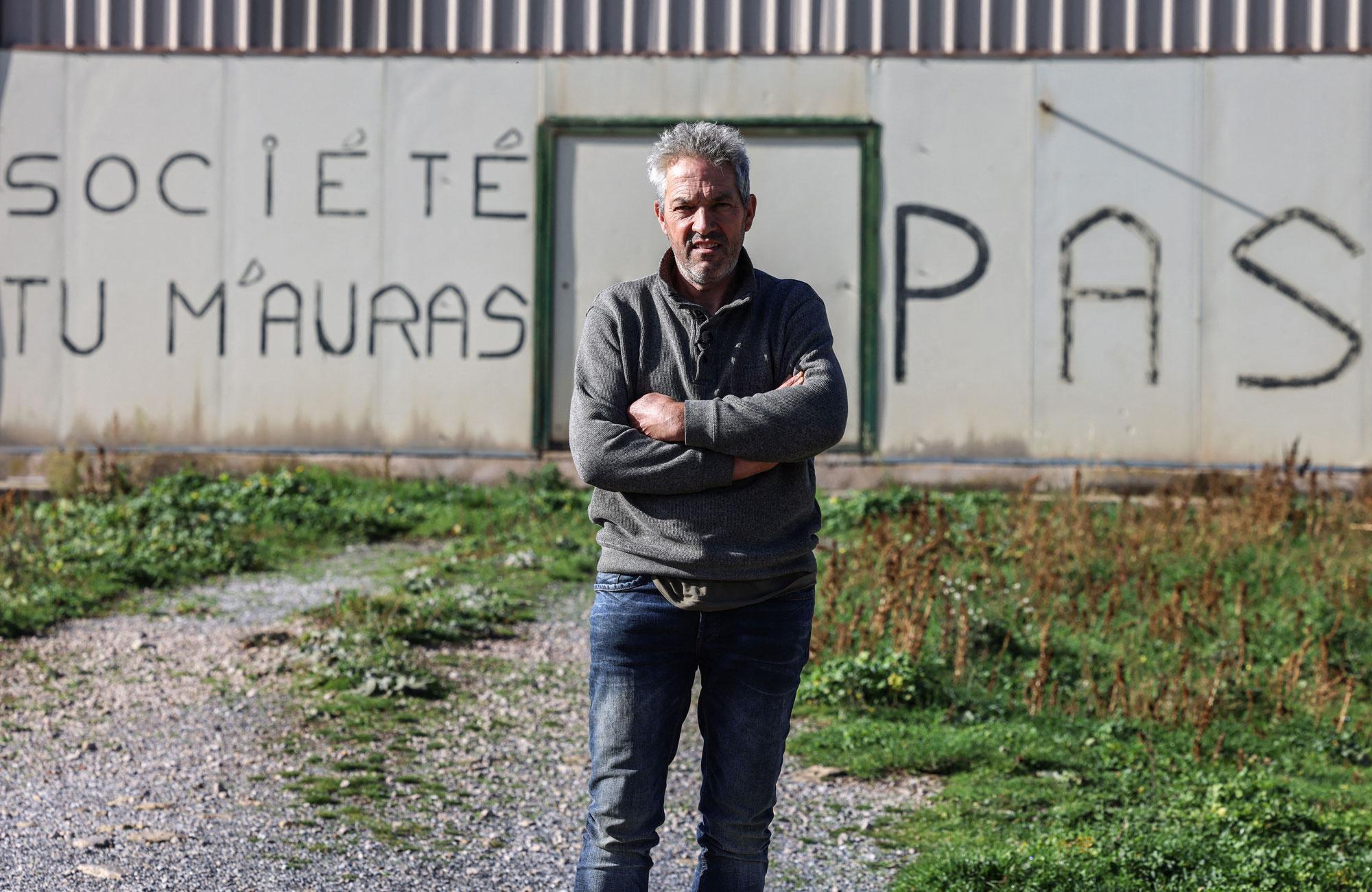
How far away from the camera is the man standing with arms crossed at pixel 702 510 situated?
10.1 feet

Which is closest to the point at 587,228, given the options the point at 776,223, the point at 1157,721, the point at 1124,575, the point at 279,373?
the point at 776,223

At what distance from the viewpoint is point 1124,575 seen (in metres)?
7.41

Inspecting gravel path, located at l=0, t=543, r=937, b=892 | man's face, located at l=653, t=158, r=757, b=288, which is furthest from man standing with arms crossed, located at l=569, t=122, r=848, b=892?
gravel path, located at l=0, t=543, r=937, b=892

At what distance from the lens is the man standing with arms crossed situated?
122 inches

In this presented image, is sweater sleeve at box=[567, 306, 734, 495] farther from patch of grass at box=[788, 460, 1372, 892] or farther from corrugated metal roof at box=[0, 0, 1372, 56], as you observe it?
corrugated metal roof at box=[0, 0, 1372, 56]

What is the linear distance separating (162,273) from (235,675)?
5.56 metres

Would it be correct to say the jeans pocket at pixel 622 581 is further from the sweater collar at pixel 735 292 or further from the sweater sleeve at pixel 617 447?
the sweater collar at pixel 735 292

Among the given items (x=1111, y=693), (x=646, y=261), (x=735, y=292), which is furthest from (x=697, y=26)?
(x=735, y=292)

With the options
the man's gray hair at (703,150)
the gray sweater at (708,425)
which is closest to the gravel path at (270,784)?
the gray sweater at (708,425)

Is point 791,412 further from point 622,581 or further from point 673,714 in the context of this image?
point 673,714

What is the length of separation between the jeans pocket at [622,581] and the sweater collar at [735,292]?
60cm

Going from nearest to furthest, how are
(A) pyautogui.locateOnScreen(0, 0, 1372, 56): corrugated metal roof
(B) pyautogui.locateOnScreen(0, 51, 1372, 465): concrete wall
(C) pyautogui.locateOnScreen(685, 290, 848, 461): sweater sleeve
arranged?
(C) pyautogui.locateOnScreen(685, 290, 848, 461): sweater sleeve
(B) pyautogui.locateOnScreen(0, 51, 1372, 465): concrete wall
(A) pyautogui.locateOnScreen(0, 0, 1372, 56): corrugated metal roof

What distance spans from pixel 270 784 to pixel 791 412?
2.84 meters

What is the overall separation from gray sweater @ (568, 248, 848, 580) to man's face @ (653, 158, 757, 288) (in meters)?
0.08
